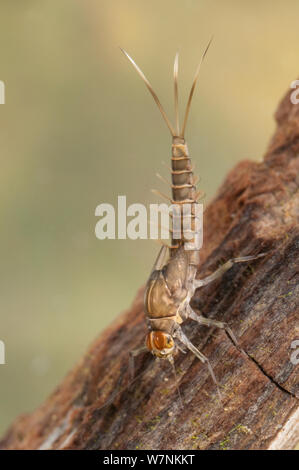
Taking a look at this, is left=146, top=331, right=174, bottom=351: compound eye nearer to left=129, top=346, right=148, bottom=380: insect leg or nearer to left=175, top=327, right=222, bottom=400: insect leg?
left=175, top=327, right=222, bottom=400: insect leg

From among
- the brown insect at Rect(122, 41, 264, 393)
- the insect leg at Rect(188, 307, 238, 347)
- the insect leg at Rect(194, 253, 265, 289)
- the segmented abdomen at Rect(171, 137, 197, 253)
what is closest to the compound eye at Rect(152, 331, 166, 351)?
the brown insect at Rect(122, 41, 264, 393)

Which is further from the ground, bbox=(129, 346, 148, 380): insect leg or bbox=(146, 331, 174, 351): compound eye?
bbox=(146, 331, 174, 351): compound eye

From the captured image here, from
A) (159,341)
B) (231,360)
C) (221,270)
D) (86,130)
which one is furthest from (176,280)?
(86,130)

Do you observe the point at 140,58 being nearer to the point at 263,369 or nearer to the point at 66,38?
the point at 66,38

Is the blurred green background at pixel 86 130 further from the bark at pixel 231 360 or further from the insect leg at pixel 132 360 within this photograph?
the insect leg at pixel 132 360

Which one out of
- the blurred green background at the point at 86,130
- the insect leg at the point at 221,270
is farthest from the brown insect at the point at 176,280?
the blurred green background at the point at 86,130

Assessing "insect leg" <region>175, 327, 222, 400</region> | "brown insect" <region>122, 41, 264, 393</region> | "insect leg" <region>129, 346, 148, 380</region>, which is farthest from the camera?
"insect leg" <region>129, 346, 148, 380</region>

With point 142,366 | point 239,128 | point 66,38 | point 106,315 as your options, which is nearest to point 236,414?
point 142,366
